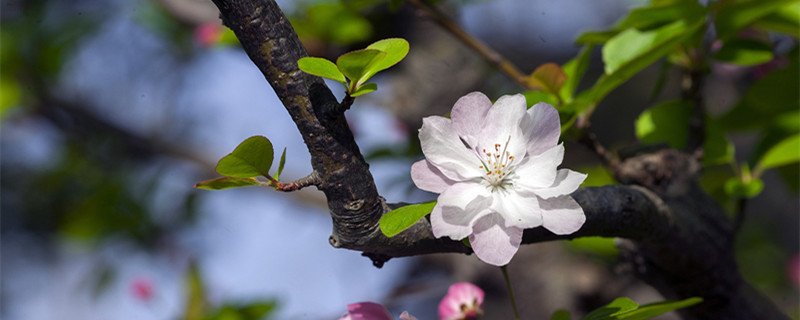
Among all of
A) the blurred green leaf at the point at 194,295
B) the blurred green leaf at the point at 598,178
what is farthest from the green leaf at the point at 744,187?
the blurred green leaf at the point at 194,295

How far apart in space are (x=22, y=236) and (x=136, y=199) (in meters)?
0.64

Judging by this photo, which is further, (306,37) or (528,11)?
(528,11)

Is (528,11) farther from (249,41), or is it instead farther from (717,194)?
(249,41)

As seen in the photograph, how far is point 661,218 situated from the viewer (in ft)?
1.57

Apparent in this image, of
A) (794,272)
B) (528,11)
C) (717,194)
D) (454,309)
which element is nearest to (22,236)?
(528,11)

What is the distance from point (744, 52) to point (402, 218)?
0.55 metres

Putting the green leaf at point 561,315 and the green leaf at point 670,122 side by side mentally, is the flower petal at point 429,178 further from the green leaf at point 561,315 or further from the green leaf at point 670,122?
the green leaf at point 670,122

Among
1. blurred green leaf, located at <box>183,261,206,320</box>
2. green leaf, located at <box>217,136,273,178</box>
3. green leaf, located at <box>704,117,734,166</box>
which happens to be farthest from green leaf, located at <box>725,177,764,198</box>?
blurred green leaf, located at <box>183,261,206,320</box>

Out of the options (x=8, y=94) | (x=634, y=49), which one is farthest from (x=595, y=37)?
(x=8, y=94)

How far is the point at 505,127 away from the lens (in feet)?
1.17

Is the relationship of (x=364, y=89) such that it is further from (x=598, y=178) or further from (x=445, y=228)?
(x=598, y=178)

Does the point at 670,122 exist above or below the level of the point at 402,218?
above

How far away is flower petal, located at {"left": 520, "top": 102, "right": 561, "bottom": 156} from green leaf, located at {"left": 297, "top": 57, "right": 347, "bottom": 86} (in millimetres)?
122

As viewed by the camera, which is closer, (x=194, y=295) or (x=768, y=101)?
(x=768, y=101)
